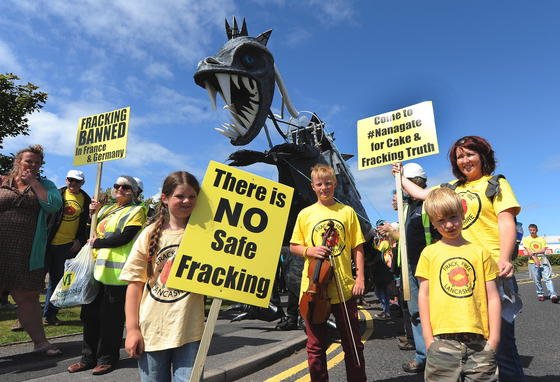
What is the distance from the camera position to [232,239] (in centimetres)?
236

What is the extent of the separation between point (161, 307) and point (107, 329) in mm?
1931

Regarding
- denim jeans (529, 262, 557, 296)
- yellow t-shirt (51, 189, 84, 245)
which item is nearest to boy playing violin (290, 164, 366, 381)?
yellow t-shirt (51, 189, 84, 245)

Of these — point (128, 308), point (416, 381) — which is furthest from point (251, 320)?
point (128, 308)

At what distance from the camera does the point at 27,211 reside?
421cm

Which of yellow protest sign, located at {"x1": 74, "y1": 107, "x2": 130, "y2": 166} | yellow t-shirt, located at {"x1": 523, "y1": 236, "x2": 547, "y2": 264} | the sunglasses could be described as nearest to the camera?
the sunglasses

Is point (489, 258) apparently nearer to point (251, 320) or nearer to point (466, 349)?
point (466, 349)

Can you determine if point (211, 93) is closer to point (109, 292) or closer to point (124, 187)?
point (124, 187)

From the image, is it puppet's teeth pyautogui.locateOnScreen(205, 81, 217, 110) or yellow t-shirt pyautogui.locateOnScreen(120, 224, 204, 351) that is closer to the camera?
yellow t-shirt pyautogui.locateOnScreen(120, 224, 204, 351)

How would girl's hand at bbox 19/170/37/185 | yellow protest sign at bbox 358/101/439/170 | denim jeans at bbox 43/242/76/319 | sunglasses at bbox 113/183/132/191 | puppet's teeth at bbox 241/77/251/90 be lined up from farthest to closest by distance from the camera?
denim jeans at bbox 43/242/76/319 → puppet's teeth at bbox 241/77/251/90 → yellow protest sign at bbox 358/101/439/170 → girl's hand at bbox 19/170/37/185 → sunglasses at bbox 113/183/132/191

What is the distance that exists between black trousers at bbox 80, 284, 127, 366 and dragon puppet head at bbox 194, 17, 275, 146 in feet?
7.18

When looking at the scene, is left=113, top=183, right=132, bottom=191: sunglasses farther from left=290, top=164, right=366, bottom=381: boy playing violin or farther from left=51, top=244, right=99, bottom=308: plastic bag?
left=290, top=164, right=366, bottom=381: boy playing violin

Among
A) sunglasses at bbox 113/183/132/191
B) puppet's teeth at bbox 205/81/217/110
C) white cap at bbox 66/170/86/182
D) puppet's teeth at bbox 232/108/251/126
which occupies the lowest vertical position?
sunglasses at bbox 113/183/132/191

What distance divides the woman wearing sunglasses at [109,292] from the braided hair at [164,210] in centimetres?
149

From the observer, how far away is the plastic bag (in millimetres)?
3781
